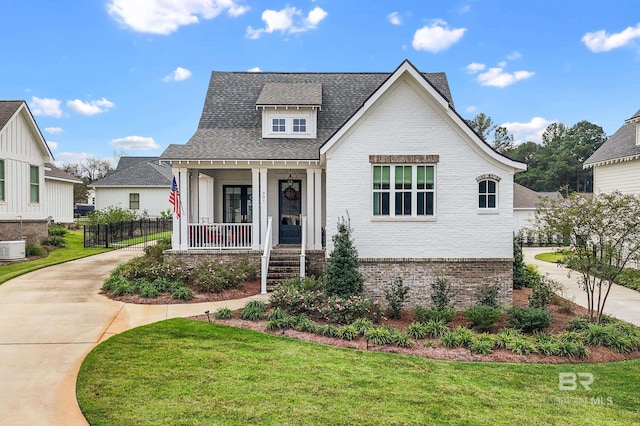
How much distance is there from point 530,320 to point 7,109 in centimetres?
2343

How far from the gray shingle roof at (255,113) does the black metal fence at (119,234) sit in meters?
11.4

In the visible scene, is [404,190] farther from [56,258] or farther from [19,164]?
[19,164]

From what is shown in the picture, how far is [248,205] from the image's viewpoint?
17.5m


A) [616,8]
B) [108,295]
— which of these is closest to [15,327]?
[108,295]

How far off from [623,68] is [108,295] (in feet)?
96.4

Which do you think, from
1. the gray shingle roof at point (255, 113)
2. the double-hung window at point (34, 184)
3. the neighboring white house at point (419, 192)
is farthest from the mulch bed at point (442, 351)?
the double-hung window at point (34, 184)

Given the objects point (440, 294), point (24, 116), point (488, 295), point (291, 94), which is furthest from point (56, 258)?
point (488, 295)

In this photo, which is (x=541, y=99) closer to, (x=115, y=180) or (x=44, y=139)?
(x=44, y=139)

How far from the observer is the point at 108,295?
457 inches

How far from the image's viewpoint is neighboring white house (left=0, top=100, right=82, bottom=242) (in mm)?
18828

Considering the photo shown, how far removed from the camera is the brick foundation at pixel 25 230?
18.9 m

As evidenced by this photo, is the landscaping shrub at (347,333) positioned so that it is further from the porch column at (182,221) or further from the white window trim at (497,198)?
the porch column at (182,221)

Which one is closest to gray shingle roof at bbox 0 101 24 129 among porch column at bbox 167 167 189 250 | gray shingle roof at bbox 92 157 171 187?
porch column at bbox 167 167 189 250

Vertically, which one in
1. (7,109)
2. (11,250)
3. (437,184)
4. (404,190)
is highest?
(7,109)
